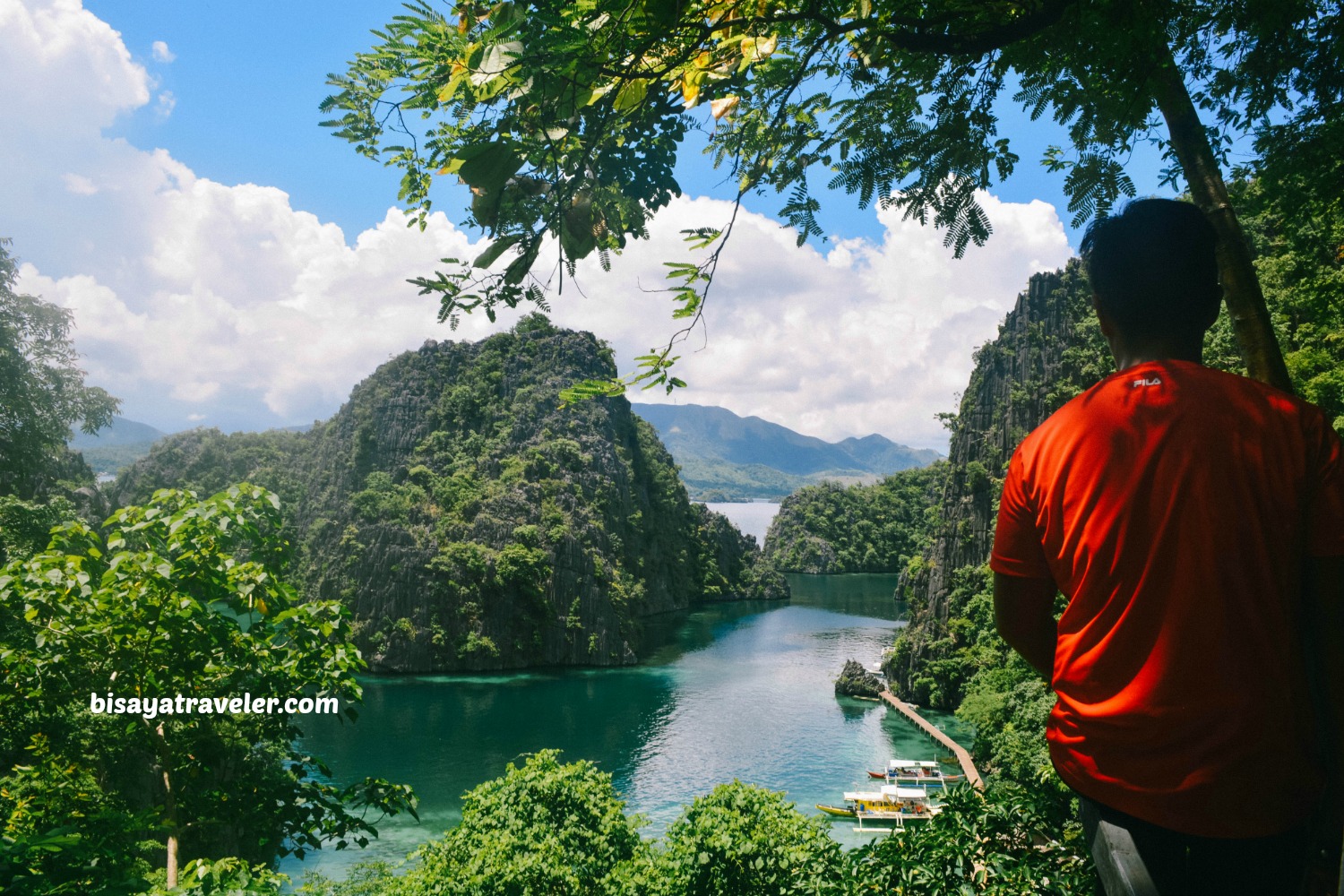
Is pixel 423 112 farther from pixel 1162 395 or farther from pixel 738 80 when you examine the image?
pixel 1162 395

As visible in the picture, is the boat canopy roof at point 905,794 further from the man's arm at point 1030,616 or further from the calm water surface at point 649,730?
the man's arm at point 1030,616

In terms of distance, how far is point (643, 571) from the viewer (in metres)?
48.0

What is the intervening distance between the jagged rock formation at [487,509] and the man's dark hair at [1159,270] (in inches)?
1254

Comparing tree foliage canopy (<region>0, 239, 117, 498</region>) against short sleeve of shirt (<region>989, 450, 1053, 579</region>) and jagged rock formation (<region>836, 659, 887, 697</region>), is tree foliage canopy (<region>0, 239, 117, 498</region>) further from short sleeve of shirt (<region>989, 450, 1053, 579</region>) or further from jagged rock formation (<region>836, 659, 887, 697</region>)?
jagged rock formation (<region>836, 659, 887, 697</region>)

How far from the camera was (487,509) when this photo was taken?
39.4m

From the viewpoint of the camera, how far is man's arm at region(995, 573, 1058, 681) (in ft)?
3.25

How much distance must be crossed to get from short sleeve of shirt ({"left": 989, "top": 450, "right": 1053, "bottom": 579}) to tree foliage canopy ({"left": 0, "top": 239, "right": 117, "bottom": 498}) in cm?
1870

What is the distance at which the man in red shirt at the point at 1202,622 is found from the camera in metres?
0.76

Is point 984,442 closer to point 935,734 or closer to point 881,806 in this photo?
point 935,734

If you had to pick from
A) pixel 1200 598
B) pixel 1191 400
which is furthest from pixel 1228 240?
pixel 1200 598

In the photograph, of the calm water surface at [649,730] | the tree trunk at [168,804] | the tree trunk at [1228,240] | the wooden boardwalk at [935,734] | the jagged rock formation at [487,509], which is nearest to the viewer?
the tree trunk at [1228,240]

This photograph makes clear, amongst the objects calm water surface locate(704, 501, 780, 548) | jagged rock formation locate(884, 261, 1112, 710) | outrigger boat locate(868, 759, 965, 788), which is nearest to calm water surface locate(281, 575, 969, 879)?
outrigger boat locate(868, 759, 965, 788)

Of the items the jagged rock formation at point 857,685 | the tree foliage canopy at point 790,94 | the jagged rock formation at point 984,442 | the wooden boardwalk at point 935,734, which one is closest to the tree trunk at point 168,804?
the tree foliage canopy at point 790,94

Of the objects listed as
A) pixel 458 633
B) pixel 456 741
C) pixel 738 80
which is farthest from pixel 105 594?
pixel 458 633
